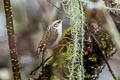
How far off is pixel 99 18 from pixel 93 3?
0.06 m

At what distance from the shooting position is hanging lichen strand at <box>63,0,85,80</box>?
694 millimetres

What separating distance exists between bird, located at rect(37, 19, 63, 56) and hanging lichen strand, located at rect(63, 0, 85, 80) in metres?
0.07

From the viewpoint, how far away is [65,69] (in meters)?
0.84

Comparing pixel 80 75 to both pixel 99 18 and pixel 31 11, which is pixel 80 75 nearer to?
pixel 99 18

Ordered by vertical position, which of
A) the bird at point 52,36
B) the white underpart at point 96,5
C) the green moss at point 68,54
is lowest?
the green moss at point 68,54

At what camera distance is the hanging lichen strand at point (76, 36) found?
694 mm

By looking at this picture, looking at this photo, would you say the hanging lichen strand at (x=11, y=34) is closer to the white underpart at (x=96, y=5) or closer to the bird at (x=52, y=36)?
the bird at (x=52, y=36)

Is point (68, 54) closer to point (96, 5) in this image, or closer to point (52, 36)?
point (52, 36)

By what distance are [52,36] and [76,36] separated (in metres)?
0.12

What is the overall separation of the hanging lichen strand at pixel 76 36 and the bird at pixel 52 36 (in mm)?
73

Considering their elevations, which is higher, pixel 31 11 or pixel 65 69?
pixel 31 11

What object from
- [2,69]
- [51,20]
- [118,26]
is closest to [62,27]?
[51,20]

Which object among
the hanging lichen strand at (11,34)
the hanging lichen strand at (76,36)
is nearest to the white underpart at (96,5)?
the hanging lichen strand at (76,36)

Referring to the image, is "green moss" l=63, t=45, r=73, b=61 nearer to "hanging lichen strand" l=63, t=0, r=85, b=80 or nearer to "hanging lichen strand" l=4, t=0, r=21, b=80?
"hanging lichen strand" l=63, t=0, r=85, b=80
